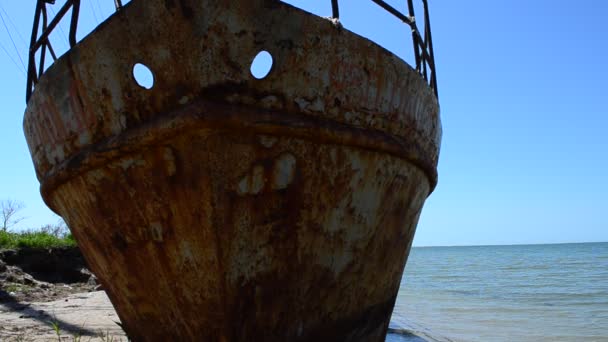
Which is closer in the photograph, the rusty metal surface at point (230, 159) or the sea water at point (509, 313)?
the rusty metal surface at point (230, 159)

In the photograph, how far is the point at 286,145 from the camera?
1915 millimetres

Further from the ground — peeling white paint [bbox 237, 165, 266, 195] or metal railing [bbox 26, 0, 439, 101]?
metal railing [bbox 26, 0, 439, 101]

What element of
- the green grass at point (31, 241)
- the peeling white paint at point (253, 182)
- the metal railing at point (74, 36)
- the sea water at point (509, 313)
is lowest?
the sea water at point (509, 313)

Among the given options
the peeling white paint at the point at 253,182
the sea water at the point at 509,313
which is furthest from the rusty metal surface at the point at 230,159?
the sea water at the point at 509,313

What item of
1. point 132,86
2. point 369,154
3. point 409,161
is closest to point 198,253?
point 132,86

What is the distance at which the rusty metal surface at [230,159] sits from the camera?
1.82 metres

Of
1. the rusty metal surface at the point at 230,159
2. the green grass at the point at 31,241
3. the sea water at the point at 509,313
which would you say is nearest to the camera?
the rusty metal surface at the point at 230,159

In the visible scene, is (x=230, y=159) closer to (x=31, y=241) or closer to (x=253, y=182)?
(x=253, y=182)

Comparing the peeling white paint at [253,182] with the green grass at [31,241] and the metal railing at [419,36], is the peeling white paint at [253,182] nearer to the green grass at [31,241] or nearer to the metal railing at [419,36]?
the metal railing at [419,36]

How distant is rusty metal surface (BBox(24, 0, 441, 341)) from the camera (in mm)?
1821

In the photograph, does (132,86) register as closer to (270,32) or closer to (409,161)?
(270,32)

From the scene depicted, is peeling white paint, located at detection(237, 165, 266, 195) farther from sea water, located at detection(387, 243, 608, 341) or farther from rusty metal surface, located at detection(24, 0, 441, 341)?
sea water, located at detection(387, 243, 608, 341)

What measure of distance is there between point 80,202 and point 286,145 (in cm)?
109

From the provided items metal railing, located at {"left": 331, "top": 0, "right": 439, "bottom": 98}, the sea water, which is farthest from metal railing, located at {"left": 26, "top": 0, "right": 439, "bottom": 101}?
the sea water
